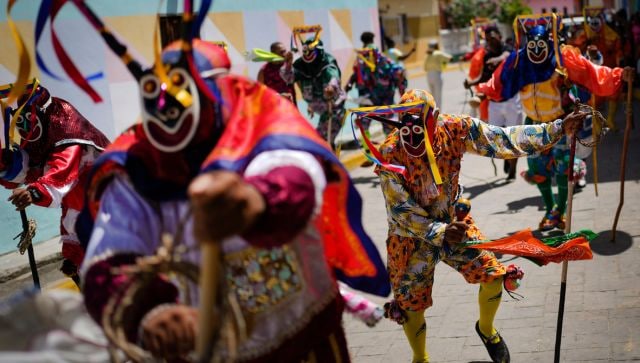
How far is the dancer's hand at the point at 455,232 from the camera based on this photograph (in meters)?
4.69

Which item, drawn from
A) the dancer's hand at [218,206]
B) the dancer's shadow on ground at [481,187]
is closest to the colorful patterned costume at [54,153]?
the dancer's hand at [218,206]

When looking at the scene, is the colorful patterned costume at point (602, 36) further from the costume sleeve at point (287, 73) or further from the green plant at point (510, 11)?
the green plant at point (510, 11)

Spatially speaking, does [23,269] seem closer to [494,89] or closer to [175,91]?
[494,89]

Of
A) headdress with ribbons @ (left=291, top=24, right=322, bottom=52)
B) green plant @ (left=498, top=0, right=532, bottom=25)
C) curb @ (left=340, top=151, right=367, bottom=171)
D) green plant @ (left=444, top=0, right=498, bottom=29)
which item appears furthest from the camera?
green plant @ (left=444, top=0, right=498, bottom=29)

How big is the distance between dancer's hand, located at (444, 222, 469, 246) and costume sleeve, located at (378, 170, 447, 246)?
47mm

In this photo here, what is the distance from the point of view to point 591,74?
787 cm

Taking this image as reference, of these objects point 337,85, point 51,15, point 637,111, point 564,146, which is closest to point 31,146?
point 51,15

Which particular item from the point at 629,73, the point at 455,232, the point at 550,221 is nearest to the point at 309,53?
the point at 550,221

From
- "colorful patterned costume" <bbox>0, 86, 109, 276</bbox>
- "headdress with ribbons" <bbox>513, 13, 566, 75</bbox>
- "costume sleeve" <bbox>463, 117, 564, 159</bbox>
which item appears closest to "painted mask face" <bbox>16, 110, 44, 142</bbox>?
"colorful patterned costume" <bbox>0, 86, 109, 276</bbox>

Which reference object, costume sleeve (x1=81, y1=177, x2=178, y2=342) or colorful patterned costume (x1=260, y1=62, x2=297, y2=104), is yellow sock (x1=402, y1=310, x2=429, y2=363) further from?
colorful patterned costume (x1=260, y1=62, x2=297, y2=104)

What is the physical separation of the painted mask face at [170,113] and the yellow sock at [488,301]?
9.11 feet

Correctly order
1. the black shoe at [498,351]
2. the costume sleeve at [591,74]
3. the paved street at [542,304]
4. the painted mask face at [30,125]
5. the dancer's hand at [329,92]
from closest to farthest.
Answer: the black shoe at [498,351], the paved street at [542,304], the painted mask face at [30,125], the costume sleeve at [591,74], the dancer's hand at [329,92]

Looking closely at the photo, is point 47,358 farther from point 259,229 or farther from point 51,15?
point 51,15

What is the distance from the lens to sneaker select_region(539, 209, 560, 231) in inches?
331
